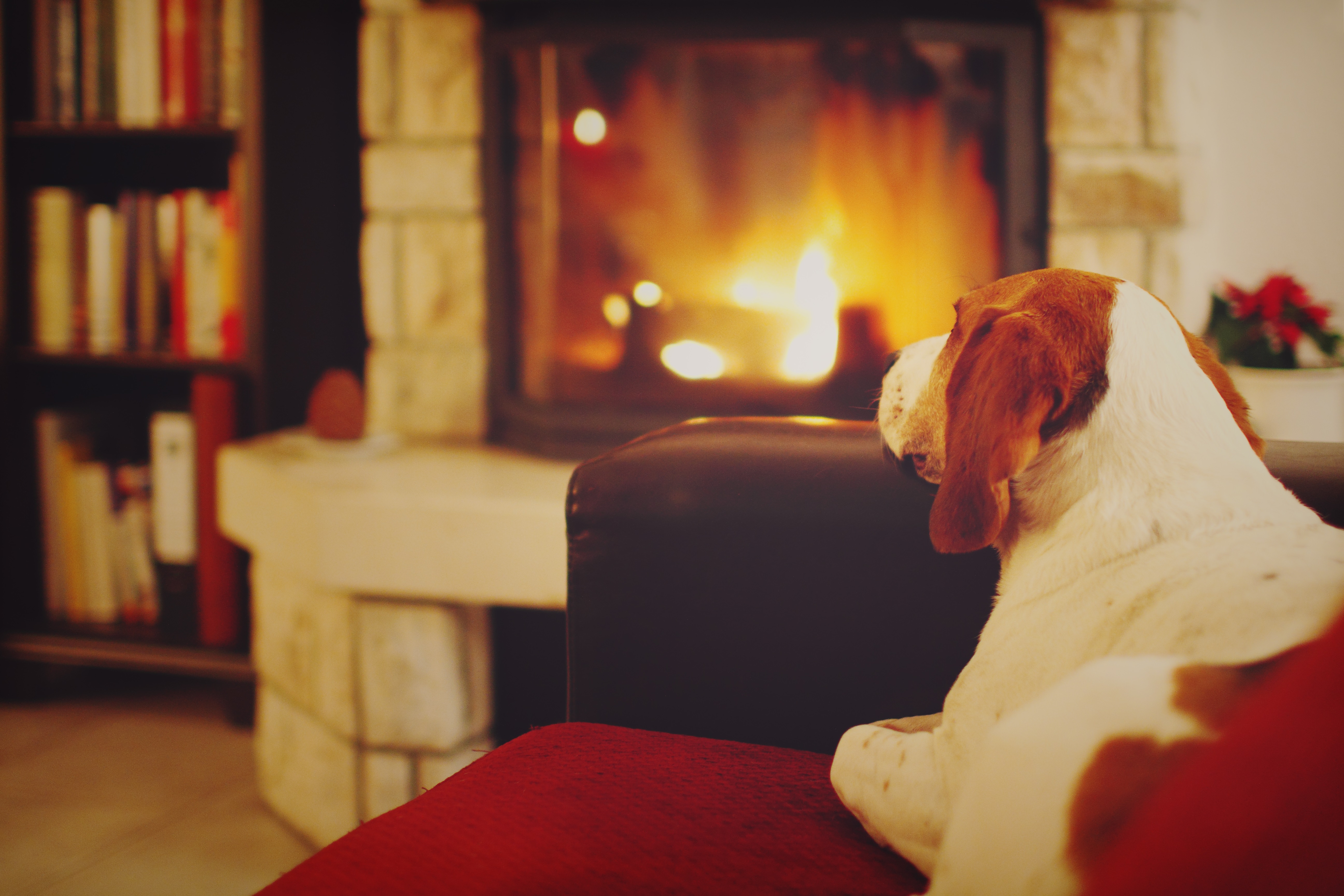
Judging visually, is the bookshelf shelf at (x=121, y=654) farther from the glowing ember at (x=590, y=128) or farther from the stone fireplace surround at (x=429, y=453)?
the glowing ember at (x=590, y=128)

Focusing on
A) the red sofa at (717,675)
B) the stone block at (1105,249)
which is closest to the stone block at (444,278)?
the stone block at (1105,249)

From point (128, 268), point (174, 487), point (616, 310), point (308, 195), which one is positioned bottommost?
point (174, 487)

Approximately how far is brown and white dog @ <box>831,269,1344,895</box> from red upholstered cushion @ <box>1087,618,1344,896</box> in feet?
0.18

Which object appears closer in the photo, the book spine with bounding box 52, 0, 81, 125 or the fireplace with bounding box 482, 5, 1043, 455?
the fireplace with bounding box 482, 5, 1043, 455

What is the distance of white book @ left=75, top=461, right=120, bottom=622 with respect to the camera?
77.6 inches

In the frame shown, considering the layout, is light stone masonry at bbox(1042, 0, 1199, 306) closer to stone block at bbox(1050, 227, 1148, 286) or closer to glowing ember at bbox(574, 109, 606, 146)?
stone block at bbox(1050, 227, 1148, 286)

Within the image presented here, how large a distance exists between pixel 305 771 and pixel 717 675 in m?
1.07

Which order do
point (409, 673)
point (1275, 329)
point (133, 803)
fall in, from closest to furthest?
point (409, 673) → point (1275, 329) → point (133, 803)

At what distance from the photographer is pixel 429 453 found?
1761mm

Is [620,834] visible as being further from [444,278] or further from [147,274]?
[147,274]

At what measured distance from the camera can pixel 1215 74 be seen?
1.77 meters

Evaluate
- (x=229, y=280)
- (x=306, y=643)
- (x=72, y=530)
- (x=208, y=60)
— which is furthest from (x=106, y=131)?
(x=306, y=643)

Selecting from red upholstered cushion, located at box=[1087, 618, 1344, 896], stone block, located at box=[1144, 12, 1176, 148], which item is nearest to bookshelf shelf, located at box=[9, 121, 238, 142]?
stone block, located at box=[1144, 12, 1176, 148]

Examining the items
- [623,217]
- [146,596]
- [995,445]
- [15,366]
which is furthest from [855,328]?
[15,366]
